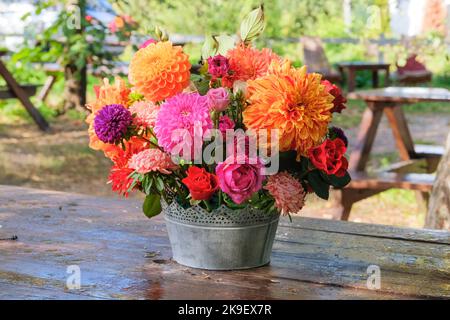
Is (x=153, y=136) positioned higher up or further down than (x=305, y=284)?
higher up

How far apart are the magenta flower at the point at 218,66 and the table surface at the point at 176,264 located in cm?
37

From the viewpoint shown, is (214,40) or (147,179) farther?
(214,40)

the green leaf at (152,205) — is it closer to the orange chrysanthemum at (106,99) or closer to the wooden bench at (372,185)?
the orange chrysanthemum at (106,99)

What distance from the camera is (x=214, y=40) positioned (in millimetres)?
1554

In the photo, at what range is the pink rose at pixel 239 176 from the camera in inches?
52.0

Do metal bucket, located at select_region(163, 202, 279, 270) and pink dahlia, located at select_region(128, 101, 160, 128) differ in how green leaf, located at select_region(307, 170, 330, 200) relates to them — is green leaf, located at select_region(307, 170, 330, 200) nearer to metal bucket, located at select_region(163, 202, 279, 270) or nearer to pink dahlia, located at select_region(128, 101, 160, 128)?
metal bucket, located at select_region(163, 202, 279, 270)

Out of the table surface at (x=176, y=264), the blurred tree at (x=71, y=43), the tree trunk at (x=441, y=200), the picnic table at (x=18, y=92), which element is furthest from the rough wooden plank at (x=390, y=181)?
the picnic table at (x=18, y=92)

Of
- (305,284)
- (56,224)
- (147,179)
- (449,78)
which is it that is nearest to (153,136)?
Answer: (147,179)

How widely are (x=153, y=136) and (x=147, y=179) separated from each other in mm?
→ 101

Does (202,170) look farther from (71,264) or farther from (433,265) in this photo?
(433,265)

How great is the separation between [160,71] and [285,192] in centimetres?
31

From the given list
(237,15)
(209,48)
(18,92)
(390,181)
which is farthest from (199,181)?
(237,15)

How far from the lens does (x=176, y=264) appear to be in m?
1.52

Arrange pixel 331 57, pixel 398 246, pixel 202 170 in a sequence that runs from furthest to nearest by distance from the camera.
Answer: pixel 331 57
pixel 398 246
pixel 202 170
